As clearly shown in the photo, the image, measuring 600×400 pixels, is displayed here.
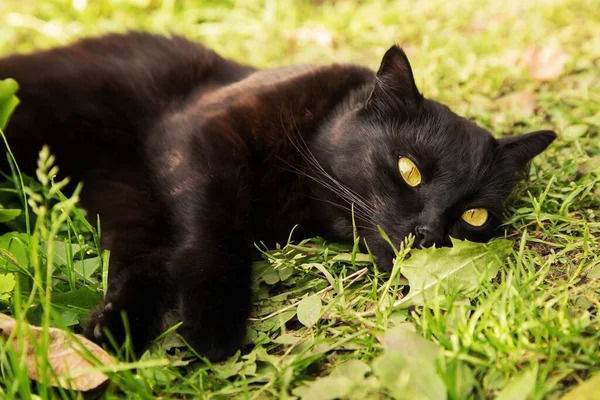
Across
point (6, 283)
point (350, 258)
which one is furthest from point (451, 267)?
point (6, 283)

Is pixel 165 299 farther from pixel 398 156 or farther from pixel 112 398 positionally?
pixel 398 156

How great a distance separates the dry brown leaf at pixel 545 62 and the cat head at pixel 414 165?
3.32 ft

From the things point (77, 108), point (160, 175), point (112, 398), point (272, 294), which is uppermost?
point (77, 108)

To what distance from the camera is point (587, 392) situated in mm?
945

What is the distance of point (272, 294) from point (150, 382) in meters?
0.48

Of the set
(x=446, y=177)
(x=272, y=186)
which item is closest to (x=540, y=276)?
(x=446, y=177)

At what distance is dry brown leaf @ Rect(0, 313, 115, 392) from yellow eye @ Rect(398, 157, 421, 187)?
95cm

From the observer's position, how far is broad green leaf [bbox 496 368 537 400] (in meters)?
0.98

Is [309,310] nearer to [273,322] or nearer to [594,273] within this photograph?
[273,322]

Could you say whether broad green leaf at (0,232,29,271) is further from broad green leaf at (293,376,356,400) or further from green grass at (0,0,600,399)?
broad green leaf at (293,376,356,400)

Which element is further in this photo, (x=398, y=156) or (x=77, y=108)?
(x=77, y=108)

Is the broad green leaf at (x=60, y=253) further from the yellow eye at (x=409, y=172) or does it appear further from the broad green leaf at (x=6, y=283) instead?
the yellow eye at (x=409, y=172)

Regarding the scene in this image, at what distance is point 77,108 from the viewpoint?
80.3 inches

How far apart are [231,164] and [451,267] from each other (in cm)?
73
